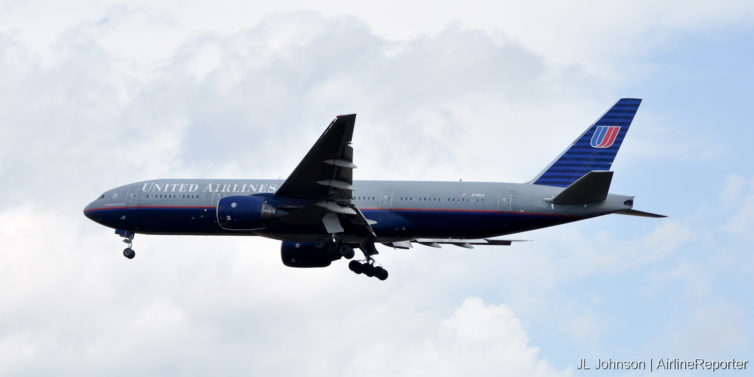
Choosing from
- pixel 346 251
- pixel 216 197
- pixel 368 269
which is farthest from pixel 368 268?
pixel 216 197

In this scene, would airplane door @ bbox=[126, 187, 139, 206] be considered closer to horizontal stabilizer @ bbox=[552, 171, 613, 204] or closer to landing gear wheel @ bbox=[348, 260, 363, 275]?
landing gear wheel @ bbox=[348, 260, 363, 275]

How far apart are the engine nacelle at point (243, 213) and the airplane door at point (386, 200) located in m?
5.73

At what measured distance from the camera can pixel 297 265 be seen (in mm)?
65750

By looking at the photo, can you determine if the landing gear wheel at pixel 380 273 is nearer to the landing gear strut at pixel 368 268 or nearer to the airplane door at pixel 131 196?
the landing gear strut at pixel 368 268

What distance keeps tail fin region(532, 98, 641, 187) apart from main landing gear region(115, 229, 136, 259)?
21379mm

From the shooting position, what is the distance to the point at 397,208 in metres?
59.4

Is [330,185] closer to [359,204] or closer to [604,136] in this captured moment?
[359,204]

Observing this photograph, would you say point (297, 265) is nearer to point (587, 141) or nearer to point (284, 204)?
point (284, 204)

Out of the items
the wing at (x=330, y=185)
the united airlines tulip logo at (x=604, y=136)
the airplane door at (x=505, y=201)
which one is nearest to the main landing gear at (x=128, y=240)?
the wing at (x=330, y=185)

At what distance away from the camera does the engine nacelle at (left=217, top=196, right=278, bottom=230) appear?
5688 centimetres

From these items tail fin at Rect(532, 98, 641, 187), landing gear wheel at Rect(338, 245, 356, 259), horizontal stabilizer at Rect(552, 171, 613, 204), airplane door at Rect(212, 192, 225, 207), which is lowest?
landing gear wheel at Rect(338, 245, 356, 259)

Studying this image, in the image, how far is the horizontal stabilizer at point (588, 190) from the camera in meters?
54.6

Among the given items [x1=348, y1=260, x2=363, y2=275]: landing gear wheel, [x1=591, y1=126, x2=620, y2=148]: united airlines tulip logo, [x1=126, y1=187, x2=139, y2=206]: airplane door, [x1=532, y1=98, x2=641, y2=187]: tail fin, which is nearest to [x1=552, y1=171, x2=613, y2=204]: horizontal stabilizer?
[x1=532, y1=98, x2=641, y2=187]: tail fin

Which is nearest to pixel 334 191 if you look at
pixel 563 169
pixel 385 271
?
pixel 385 271
